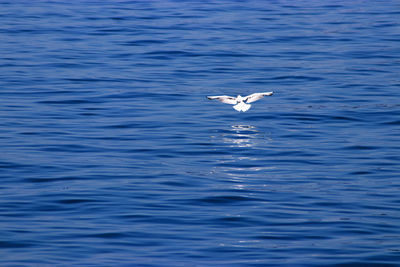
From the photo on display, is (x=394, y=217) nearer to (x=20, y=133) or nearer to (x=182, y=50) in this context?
(x=20, y=133)

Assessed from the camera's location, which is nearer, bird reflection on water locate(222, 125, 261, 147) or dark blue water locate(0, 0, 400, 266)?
dark blue water locate(0, 0, 400, 266)

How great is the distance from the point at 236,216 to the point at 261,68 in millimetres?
11178

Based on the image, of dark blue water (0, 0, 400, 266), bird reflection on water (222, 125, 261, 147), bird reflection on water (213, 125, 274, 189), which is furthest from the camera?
bird reflection on water (222, 125, 261, 147)

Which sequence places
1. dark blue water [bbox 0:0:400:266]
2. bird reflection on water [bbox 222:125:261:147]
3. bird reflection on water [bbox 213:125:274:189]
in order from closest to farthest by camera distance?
dark blue water [bbox 0:0:400:266]
bird reflection on water [bbox 213:125:274:189]
bird reflection on water [bbox 222:125:261:147]

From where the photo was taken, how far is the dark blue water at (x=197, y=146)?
1054 centimetres

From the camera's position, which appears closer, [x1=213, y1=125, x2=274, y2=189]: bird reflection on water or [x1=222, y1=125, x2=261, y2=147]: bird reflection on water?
[x1=213, y1=125, x2=274, y2=189]: bird reflection on water

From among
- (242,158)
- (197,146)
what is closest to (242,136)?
(197,146)

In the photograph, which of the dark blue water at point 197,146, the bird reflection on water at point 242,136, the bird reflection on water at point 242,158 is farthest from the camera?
the bird reflection on water at point 242,136

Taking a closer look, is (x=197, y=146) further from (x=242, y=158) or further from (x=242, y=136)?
(x=242, y=136)

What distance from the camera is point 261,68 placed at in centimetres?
2217

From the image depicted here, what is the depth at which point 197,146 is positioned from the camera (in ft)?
49.8

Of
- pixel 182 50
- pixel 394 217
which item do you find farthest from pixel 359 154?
pixel 182 50

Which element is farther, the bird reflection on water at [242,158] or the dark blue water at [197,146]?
the bird reflection on water at [242,158]

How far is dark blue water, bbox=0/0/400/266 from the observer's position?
10539 mm
